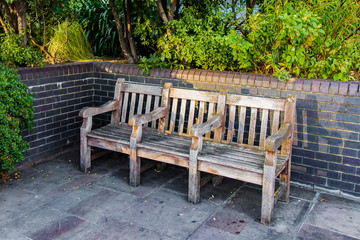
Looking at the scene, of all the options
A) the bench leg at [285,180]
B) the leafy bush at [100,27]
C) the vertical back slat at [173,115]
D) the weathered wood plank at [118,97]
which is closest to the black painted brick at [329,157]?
the bench leg at [285,180]

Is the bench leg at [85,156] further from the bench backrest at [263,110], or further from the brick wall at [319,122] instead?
the bench backrest at [263,110]

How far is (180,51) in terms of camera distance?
18.3 ft

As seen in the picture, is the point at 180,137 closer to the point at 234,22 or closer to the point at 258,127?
the point at 258,127

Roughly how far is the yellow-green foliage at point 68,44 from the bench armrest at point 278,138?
3867 millimetres

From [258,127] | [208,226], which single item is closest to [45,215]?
[208,226]

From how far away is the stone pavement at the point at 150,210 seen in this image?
3732mm

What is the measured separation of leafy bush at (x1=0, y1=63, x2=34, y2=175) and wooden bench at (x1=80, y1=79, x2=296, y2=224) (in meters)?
0.68

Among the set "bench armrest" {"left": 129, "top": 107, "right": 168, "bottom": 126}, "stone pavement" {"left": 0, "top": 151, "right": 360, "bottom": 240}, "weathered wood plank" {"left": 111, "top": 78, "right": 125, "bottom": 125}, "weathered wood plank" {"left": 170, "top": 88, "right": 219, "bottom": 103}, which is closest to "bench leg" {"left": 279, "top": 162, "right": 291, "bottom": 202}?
"stone pavement" {"left": 0, "top": 151, "right": 360, "bottom": 240}

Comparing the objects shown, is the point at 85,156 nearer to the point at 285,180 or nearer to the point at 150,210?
the point at 150,210

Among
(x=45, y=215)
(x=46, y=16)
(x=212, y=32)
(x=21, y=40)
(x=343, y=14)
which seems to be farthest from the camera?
(x=46, y=16)

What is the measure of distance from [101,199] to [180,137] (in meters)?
1.19

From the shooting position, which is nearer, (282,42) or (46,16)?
(282,42)

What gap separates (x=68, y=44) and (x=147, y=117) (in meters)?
2.72

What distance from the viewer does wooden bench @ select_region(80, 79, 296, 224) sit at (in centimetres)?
394
